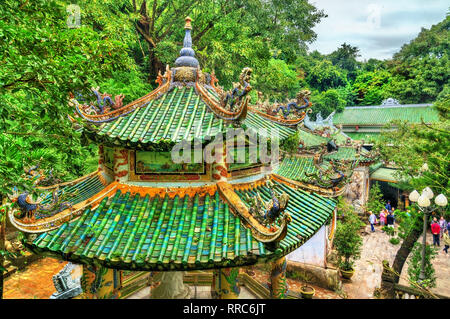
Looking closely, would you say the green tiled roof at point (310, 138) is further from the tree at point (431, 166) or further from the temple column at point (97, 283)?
the temple column at point (97, 283)

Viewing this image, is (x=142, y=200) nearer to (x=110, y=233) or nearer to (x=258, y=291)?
(x=110, y=233)

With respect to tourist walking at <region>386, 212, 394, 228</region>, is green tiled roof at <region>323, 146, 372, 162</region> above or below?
above

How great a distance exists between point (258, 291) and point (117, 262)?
5.36 metres

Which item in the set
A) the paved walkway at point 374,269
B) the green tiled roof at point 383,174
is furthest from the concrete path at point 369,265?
the green tiled roof at point 383,174

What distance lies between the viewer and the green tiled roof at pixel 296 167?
17.9 meters

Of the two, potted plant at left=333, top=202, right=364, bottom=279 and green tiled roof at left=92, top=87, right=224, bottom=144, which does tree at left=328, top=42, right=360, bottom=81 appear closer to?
potted plant at left=333, top=202, right=364, bottom=279

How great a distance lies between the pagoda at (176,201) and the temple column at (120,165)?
0.07 ft

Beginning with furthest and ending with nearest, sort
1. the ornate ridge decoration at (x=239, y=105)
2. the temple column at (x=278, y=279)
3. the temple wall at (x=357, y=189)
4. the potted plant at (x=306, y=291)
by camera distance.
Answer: the temple wall at (x=357, y=189) < the potted plant at (x=306, y=291) < the temple column at (x=278, y=279) < the ornate ridge decoration at (x=239, y=105)

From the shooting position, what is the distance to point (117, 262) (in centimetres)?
500

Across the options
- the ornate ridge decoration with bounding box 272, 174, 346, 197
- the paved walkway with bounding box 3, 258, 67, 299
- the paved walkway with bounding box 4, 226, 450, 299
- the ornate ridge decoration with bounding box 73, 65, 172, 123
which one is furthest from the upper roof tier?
the paved walkway with bounding box 3, 258, 67, 299

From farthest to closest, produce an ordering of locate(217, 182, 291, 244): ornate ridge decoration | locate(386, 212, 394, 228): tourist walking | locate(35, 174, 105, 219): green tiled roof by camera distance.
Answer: locate(386, 212, 394, 228): tourist walking
locate(35, 174, 105, 219): green tiled roof
locate(217, 182, 291, 244): ornate ridge decoration

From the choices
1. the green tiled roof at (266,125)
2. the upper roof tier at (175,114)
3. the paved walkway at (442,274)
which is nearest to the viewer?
the upper roof tier at (175,114)

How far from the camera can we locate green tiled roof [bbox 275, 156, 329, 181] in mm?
17852

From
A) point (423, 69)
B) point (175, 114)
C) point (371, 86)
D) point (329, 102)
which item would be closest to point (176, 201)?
point (175, 114)
